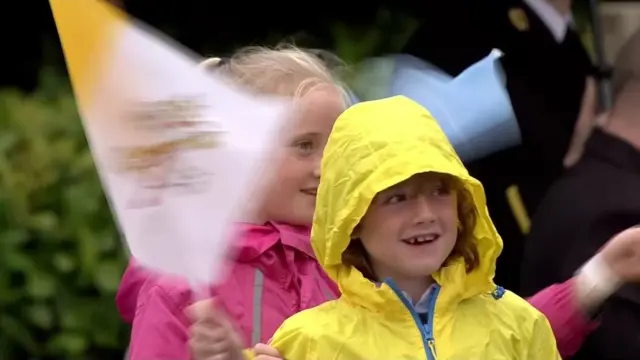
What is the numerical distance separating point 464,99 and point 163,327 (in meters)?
0.95

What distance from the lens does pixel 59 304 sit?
16.9ft

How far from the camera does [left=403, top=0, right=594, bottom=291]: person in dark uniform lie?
13.5 feet

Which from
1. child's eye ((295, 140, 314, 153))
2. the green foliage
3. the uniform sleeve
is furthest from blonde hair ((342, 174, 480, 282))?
the green foliage

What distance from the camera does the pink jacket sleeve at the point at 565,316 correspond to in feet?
9.81

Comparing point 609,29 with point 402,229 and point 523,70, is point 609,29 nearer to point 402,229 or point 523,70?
point 523,70

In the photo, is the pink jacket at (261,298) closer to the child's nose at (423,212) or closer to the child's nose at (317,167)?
the child's nose at (317,167)

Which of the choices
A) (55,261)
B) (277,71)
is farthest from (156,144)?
(55,261)

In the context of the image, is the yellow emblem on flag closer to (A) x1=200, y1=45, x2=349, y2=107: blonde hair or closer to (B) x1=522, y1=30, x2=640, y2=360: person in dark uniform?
(B) x1=522, y1=30, x2=640, y2=360: person in dark uniform

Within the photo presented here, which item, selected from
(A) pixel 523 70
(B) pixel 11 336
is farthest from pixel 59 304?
(A) pixel 523 70

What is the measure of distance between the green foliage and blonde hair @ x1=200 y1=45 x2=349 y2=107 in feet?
7.00

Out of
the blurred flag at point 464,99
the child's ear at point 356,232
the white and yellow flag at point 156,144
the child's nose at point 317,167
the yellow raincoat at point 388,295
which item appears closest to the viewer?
the white and yellow flag at point 156,144

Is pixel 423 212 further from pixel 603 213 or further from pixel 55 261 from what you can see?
pixel 55 261

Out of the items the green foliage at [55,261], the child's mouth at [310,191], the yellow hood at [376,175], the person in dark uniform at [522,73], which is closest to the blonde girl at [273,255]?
the child's mouth at [310,191]

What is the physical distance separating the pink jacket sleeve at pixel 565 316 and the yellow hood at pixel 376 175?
256mm
